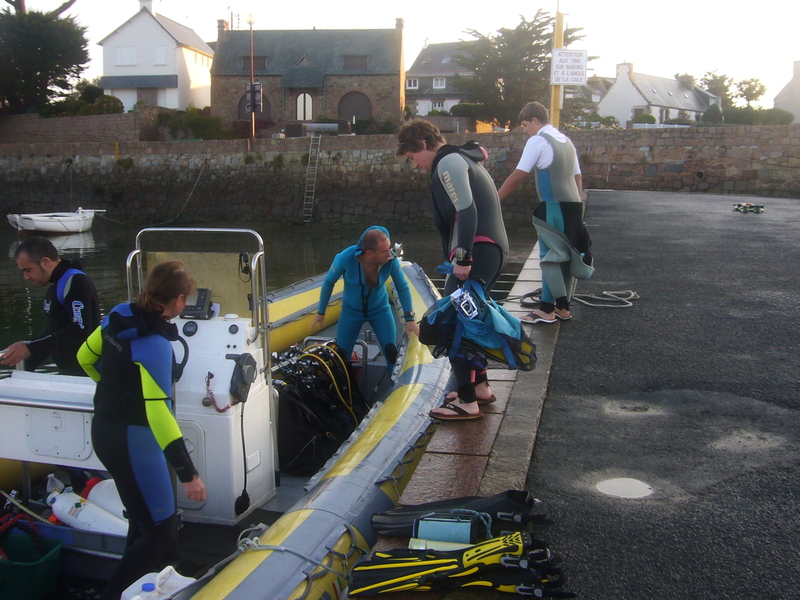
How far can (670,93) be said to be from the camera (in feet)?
211

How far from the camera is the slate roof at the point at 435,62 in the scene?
62219 millimetres

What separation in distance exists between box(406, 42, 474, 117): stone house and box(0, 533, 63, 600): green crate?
5439 centimetres

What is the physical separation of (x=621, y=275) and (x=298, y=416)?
4.38 metres

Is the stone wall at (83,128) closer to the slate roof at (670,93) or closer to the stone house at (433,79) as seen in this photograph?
the stone house at (433,79)

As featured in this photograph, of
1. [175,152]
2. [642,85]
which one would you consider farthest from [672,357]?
[642,85]

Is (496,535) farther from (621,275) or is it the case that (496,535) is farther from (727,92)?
(727,92)

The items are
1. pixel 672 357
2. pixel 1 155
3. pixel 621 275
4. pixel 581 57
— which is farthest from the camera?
pixel 1 155

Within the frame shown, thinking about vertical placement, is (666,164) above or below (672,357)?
above

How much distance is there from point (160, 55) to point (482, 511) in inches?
1959

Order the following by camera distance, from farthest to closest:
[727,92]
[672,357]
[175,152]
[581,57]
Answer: [727,92] → [175,152] → [581,57] → [672,357]

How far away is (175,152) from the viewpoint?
31.8 m

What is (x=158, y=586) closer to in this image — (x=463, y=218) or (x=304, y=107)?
(x=463, y=218)

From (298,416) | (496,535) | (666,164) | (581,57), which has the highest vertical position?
(581,57)

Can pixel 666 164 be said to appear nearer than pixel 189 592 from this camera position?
No
